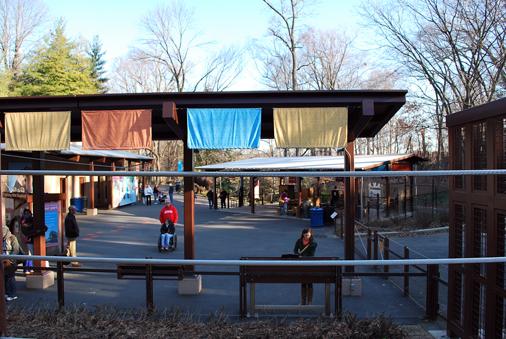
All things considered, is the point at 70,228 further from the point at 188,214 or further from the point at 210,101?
the point at 210,101

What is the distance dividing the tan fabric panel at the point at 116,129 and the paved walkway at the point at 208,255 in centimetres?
287

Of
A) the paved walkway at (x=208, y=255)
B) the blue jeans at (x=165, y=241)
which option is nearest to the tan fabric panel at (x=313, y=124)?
the paved walkway at (x=208, y=255)

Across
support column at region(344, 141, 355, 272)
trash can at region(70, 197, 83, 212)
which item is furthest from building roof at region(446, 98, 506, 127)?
trash can at region(70, 197, 83, 212)

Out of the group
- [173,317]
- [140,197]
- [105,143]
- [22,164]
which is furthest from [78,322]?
[140,197]

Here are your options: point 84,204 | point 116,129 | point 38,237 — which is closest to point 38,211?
point 38,237

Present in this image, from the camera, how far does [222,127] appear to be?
819 cm

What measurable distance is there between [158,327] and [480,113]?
15.2ft

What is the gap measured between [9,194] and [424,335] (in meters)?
11.8

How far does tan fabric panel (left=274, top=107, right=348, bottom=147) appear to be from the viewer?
26.4 ft

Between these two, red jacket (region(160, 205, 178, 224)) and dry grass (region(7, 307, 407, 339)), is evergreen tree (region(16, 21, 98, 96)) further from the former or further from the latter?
dry grass (region(7, 307, 407, 339))

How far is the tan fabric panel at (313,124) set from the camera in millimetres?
8039

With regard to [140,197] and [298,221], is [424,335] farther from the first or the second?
[140,197]

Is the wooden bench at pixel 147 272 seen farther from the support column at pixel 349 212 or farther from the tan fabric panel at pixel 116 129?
the support column at pixel 349 212

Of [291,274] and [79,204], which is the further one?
[79,204]
